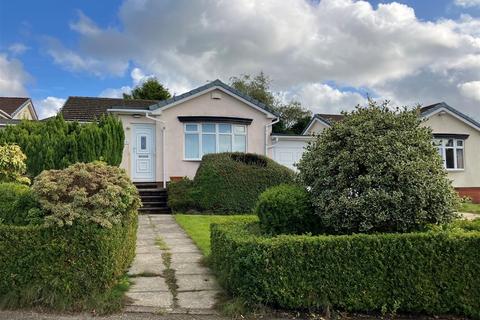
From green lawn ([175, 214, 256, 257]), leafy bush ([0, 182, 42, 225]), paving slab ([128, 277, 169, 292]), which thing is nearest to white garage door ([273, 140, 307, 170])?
green lawn ([175, 214, 256, 257])

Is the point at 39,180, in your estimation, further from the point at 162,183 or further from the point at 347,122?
the point at 162,183

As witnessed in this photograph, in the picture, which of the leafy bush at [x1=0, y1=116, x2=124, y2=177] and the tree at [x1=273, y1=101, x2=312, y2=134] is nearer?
the leafy bush at [x1=0, y1=116, x2=124, y2=177]

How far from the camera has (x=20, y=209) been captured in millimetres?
5500

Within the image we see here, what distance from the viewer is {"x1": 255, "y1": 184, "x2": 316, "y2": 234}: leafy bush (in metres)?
5.75

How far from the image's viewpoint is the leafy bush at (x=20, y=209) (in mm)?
5070

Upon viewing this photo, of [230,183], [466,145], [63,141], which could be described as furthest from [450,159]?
[63,141]

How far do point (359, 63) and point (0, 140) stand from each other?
539 inches

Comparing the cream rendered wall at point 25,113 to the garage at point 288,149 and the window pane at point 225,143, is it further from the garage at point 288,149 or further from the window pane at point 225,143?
the garage at point 288,149

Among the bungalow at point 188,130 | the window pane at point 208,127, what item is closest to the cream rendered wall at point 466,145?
the bungalow at point 188,130

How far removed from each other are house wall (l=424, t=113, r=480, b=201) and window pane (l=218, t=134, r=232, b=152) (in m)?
11.0

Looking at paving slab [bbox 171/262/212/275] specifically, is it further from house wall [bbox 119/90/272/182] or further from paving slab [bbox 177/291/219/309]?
house wall [bbox 119/90/272/182]

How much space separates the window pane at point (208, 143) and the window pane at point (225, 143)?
0.27 metres

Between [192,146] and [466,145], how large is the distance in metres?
14.9

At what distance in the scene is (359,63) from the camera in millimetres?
17578
